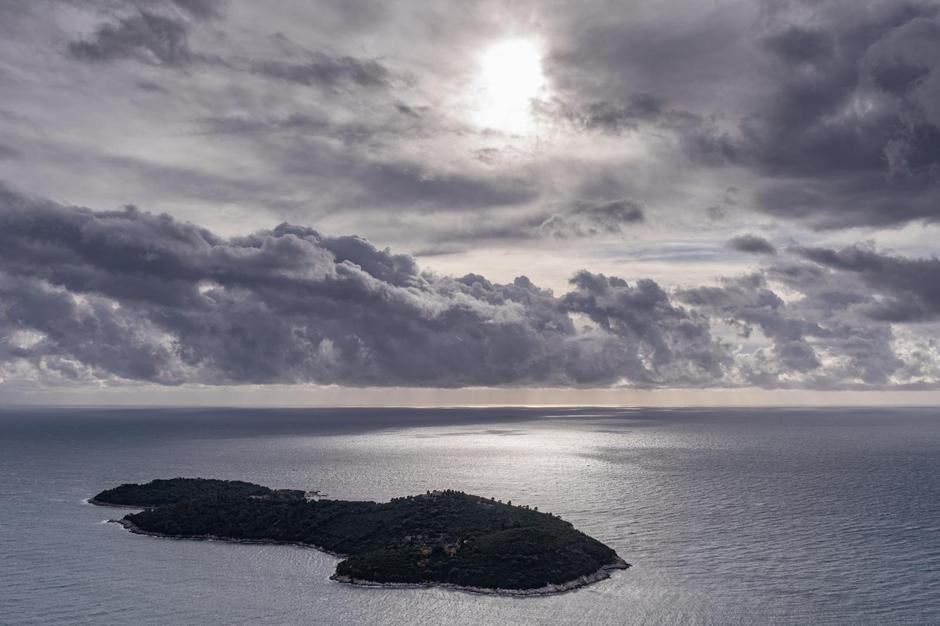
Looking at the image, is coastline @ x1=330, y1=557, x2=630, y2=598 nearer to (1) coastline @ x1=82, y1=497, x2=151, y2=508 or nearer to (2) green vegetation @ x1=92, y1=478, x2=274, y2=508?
(2) green vegetation @ x1=92, y1=478, x2=274, y2=508

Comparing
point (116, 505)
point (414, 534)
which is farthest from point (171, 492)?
point (414, 534)

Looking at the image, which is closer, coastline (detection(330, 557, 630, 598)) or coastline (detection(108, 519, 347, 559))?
coastline (detection(330, 557, 630, 598))

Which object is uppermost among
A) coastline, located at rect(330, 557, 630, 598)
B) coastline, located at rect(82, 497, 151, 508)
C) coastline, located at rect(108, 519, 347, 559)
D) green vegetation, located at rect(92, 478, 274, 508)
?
green vegetation, located at rect(92, 478, 274, 508)

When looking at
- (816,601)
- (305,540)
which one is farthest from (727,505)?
(305,540)

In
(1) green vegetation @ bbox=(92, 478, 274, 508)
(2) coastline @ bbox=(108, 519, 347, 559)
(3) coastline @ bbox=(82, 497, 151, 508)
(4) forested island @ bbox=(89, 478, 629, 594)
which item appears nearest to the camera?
(4) forested island @ bbox=(89, 478, 629, 594)

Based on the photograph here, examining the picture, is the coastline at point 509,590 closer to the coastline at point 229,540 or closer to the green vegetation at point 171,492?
the coastline at point 229,540

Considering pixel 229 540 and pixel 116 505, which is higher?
pixel 229 540

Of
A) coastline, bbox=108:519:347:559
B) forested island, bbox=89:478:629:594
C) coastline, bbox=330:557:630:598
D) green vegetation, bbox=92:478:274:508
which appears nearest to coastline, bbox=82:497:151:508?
green vegetation, bbox=92:478:274:508

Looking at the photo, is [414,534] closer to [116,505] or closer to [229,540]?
[229,540]

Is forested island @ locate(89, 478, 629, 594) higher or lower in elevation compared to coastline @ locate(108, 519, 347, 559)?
higher
